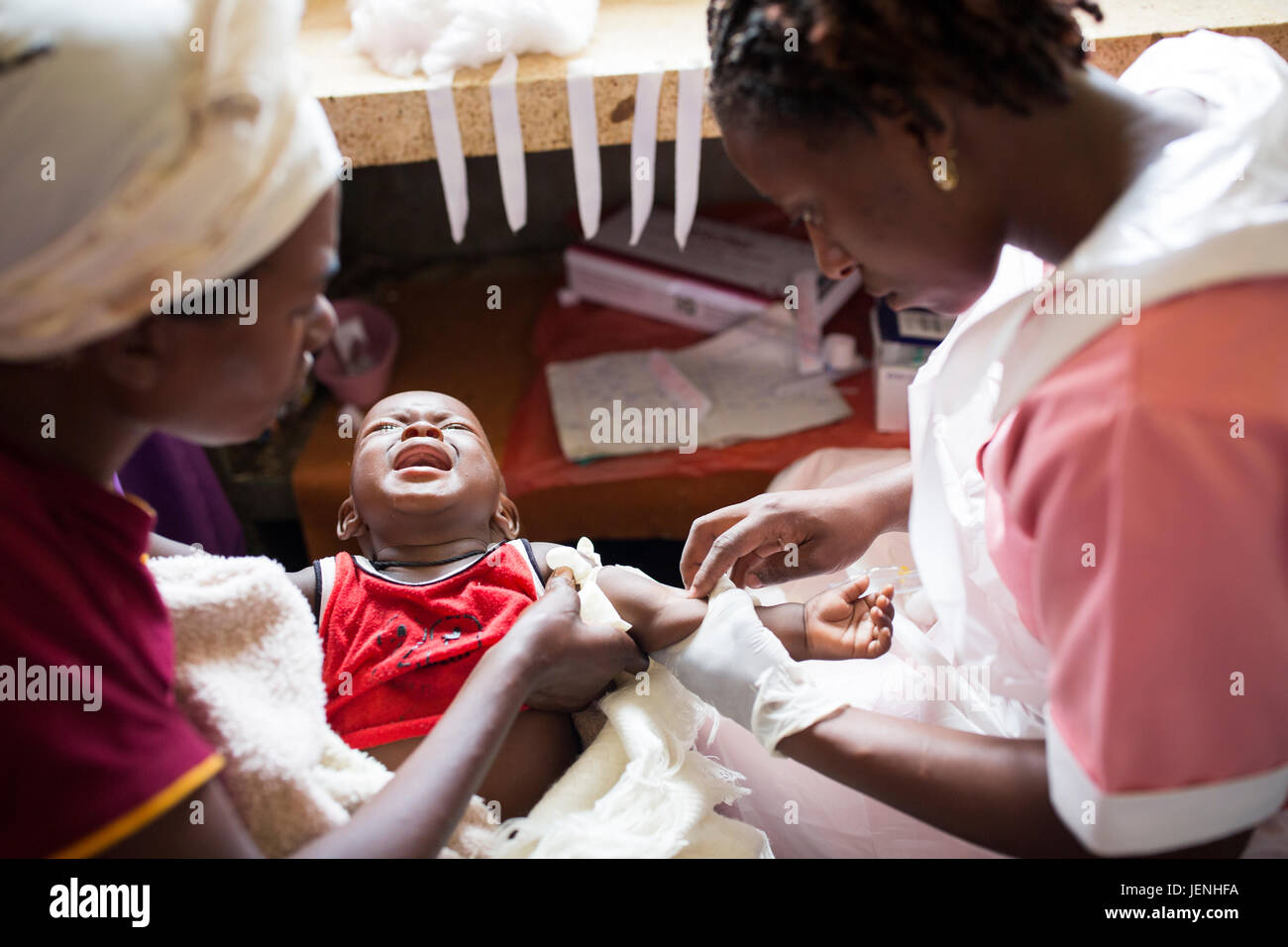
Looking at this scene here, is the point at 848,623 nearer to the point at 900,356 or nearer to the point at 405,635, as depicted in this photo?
the point at 405,635

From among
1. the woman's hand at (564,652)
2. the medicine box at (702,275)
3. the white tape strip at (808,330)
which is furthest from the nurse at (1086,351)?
the medicine box at (702,275)

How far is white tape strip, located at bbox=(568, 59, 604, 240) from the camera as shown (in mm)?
1499

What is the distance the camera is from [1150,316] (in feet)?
2.58

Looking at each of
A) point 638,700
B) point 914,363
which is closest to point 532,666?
point 638,700

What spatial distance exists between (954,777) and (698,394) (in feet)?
3.72

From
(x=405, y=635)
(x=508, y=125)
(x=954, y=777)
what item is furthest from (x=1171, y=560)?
(x=508, y=125)

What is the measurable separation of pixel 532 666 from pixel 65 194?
2.10ft

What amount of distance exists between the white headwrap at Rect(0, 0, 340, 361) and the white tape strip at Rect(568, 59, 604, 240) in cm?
80

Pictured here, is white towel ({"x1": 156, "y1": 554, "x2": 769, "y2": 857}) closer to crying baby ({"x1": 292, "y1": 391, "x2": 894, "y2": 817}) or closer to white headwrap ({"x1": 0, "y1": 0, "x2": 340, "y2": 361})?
crying baby ({"x1": 292, "y1": 391, "x2": 894, "y2": 817})

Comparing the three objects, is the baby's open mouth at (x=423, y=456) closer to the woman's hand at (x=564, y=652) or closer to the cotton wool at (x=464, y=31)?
the woman's hand at (x=564, y=652)

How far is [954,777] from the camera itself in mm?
960

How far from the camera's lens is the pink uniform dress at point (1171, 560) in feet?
2.47

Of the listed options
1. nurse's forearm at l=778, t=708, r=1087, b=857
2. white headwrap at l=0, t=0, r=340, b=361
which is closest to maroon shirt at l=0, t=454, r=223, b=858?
white headwrap at l=0, t=0, r=340, b=361
